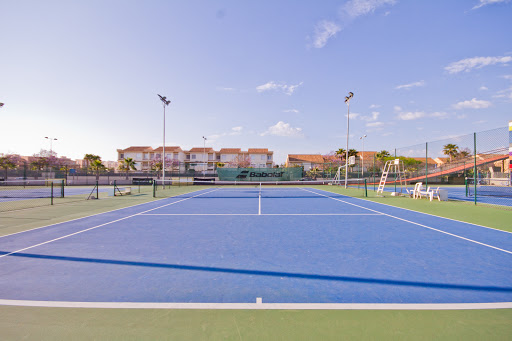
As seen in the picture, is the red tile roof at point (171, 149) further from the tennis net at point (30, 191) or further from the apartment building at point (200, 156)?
the tennis net at point (30, 191)

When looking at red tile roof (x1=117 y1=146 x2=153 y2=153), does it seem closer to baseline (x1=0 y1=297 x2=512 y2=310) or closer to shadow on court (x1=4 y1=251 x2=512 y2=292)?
shadow on court (x1=4 y1=251 x2=512 y2=292)

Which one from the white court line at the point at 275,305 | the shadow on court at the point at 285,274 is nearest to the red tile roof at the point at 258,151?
the shadow on court at the point at 285,274

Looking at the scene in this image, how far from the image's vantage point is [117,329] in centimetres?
273

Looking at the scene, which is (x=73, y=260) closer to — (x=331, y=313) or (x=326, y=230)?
(x=331, y=313)

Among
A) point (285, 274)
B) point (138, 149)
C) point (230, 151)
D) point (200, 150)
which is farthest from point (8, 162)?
point (285, 274)

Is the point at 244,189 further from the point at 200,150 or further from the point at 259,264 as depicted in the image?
the point at 200,150

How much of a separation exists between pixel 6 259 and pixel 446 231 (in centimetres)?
1078

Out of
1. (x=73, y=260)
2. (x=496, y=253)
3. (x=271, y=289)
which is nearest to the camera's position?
(x=271, y=289)

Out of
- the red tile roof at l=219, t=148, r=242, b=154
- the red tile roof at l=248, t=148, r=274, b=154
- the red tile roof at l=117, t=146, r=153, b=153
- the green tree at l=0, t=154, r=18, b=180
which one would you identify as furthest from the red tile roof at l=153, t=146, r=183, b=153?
the green tree at l=0, t=154, r=18, b=180

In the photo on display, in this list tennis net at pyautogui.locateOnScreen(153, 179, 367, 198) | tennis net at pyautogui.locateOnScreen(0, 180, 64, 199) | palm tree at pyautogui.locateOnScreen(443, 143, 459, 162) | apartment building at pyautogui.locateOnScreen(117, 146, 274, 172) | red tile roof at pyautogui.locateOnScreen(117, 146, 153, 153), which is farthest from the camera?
red tile roof at pyautogui.locateOnScreen(117, 146, 153, 153)

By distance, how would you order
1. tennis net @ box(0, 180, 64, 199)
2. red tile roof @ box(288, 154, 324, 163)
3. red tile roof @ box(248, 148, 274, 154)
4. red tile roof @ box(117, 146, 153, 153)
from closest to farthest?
tennis net @ box(0, 180, 64, 199) < red tile roof @ box(248, 148, 274, 154) < red tile roof @ box(288, 154, 324, 163) < red tile roof @ box(117, 146, 153, 153)

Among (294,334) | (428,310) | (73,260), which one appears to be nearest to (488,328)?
(428,310)

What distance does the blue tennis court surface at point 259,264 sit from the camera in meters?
3.51

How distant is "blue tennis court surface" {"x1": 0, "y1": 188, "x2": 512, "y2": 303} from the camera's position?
11.5 ft
